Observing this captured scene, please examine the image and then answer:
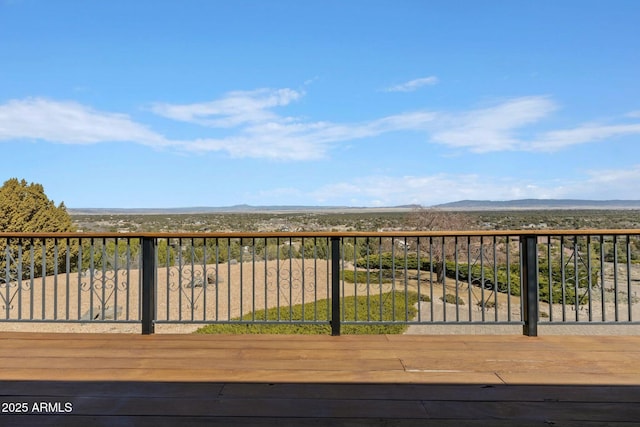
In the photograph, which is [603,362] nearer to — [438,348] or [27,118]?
[438,348]

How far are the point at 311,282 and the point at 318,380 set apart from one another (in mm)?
6606

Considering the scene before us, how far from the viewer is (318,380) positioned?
7.03ft

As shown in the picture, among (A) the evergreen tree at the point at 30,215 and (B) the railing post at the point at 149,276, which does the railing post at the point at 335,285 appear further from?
(A) the evergreen tree at the point at 30,215

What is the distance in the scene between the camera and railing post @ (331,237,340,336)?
10.3ft

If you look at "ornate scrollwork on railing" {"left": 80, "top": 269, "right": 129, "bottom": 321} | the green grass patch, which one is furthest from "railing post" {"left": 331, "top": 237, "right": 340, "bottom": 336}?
the green grass patch

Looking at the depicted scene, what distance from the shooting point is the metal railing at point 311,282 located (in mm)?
3186

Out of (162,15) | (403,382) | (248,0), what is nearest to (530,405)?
(403,382)

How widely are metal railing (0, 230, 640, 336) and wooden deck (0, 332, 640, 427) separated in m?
0.36

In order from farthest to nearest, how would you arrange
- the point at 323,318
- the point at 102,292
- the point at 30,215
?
the point at 30,215
the point at 323,318
the point at 102,292

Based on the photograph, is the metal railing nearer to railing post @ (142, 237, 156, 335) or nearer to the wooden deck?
railing post @ (142, 237, 156, 335)

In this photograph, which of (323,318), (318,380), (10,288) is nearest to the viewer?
(318,380)

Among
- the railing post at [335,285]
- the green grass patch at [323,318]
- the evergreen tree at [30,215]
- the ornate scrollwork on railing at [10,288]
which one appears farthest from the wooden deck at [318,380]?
the evergreen tree at [30,215]

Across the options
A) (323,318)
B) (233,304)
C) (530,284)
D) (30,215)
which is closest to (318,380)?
(530,284)

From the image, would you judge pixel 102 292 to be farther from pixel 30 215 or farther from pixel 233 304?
pixel 30 215
